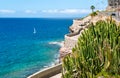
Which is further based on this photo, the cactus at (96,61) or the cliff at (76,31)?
the cliff at (76,31)

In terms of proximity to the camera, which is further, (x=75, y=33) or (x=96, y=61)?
(x=75, y=33)

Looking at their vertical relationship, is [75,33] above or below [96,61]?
below

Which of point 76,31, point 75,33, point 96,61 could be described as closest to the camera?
point 96,61

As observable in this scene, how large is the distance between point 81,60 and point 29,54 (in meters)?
43.6

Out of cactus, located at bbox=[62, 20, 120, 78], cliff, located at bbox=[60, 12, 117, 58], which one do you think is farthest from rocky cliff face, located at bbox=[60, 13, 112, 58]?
cactus, located at bbox=[62, 20, 120, 78]

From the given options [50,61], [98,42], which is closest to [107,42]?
[98,42]

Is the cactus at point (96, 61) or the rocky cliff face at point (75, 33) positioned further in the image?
the rocky cliff face at point (75, 33)

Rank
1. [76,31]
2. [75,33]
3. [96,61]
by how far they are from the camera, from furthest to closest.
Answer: [76,31] → [75,33] → [96,61]

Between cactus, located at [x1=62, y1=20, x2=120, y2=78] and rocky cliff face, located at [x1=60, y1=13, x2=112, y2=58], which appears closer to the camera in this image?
cactus, located at [x1=62, y1=20, x2=120, y2=78]

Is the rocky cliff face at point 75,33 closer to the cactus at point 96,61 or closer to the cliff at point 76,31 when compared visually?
the cliff at point 76,31

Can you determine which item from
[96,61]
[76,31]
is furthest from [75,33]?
[96,61]

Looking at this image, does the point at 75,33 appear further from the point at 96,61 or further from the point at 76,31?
the point at 96,61

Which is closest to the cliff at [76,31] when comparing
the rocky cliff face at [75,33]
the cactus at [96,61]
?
the rocky cliff face at [75,33]

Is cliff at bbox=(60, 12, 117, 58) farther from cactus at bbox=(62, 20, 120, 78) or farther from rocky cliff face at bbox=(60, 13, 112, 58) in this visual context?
cactus at bbox=(62, 20, 120, 78)
